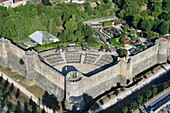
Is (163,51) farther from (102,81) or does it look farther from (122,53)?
(102,81)

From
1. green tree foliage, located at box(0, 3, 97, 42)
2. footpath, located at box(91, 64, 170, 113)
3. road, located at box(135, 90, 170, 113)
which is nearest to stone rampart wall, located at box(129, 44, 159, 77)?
footpath, located at box(91, 64, 170, 113)

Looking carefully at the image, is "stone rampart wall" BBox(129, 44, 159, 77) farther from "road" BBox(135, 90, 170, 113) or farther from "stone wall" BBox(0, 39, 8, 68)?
"stone wall" BBox(0, 39, 8, 68)

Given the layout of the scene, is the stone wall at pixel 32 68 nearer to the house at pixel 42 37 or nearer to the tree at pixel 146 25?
the house at pixel 42 37

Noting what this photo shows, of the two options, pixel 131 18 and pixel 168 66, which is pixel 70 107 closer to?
pixel 168 66

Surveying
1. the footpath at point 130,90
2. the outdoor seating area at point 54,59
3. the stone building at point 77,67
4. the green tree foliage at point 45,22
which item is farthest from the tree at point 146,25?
the outdoor seating area at point 54,59

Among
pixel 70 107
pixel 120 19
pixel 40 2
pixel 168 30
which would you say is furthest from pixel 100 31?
pixel 70 107

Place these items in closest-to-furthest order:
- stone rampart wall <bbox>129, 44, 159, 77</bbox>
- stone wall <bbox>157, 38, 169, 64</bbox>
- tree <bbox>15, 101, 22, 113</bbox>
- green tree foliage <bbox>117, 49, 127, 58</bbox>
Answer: tree <bbox>15, 101, 22, 113</bbox>, stone rampart wall <bbox>129, 44, 159, 77</bbox>, green tree foliage <bbox>117, 49, 127, 58</bbox>, stone wall <bbox>157, 38, 169, 64</bbox>
